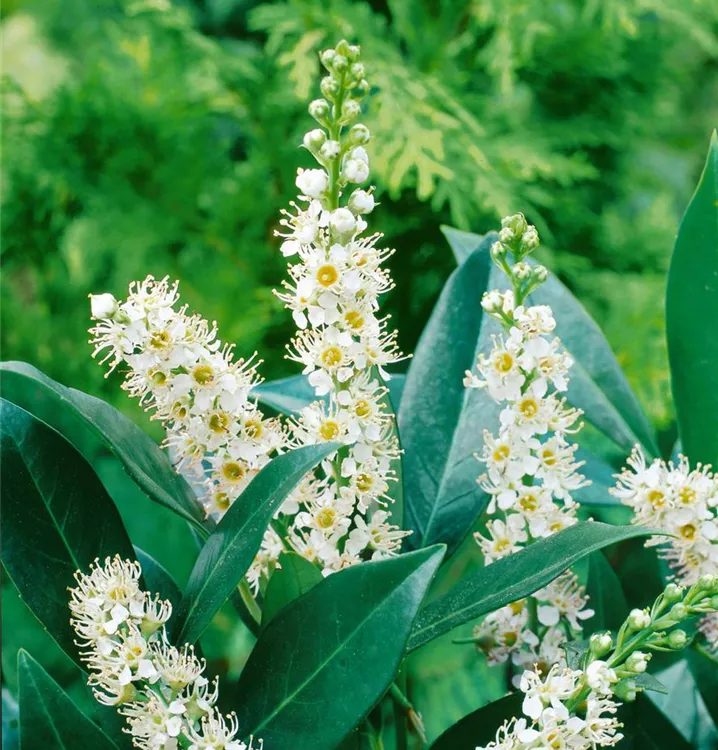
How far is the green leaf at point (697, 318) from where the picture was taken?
2.09 feet

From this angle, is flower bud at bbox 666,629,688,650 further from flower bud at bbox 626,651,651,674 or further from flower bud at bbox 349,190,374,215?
flower bud at bbox 349,190,374,215

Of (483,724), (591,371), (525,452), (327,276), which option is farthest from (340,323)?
(591,371)

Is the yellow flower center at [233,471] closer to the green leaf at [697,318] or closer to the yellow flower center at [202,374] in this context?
the yellow flower center at [202,374]

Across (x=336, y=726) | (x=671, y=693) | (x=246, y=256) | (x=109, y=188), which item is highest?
(x=109, y=188)


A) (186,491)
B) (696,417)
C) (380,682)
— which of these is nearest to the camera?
(380,682)

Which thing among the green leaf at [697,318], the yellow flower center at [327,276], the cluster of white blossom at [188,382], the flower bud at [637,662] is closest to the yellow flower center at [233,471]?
the cluster of white blossom at [188,382]

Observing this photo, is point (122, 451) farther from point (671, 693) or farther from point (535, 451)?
point (671, 693)

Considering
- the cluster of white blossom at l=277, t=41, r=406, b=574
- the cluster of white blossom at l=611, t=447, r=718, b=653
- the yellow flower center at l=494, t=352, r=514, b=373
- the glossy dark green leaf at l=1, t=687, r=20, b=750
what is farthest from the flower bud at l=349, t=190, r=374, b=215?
the glossy dark green leaf at l=1, t=687, r=20, b=750

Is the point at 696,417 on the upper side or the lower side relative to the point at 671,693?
upper

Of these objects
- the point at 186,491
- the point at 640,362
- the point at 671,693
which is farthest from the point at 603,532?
the point at 640,362

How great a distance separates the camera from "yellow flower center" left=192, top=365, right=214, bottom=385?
47cm

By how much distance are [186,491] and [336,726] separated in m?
0.15

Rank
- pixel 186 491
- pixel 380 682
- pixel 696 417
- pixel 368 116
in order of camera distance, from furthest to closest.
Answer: pixel 368 116 < pixel 696 417 < pixel 186 491 < pixel 380 682

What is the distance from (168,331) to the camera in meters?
0.46
